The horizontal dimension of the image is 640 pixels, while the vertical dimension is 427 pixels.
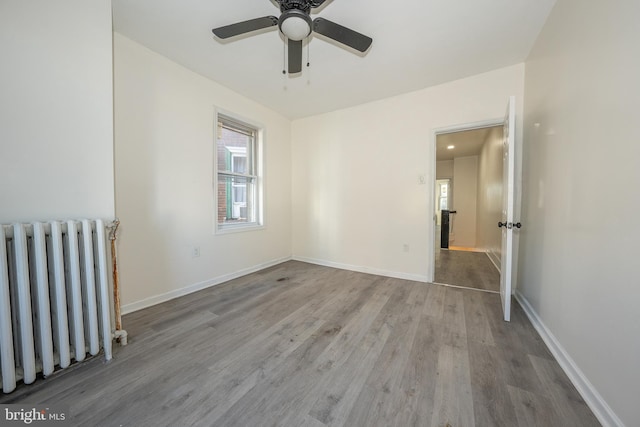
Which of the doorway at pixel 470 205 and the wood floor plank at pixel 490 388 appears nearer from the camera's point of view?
the wood floor plank at pixel 490 388

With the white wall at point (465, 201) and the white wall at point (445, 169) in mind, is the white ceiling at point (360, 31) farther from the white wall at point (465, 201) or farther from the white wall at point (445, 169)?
the white wall at point (445, 169)

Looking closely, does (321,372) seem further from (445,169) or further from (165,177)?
(445,169)

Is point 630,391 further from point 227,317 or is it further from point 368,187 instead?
point 368,187

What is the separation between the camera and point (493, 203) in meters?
4.37

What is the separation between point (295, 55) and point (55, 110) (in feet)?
5.46

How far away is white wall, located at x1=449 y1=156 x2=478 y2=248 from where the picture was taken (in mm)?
6500

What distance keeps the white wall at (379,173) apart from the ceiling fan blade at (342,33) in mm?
1728

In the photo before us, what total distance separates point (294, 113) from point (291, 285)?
2.85m

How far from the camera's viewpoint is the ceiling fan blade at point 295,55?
1.75 m

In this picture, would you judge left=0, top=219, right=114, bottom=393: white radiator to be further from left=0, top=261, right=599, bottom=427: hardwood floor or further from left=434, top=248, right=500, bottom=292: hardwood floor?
left=434, top=248, right=500, bottom=292: hardwood floor

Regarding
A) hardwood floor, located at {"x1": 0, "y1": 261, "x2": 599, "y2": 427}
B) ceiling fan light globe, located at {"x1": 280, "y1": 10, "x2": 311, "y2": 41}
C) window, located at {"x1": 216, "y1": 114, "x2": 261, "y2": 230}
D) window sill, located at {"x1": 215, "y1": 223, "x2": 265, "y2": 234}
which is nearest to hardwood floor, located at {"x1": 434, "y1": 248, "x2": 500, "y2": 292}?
hardwood floor, located at {"x1": 0, "y1": 261, "x2": 599, "y2": 427}

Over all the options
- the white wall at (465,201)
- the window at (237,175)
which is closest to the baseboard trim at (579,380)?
the window at (237,175)

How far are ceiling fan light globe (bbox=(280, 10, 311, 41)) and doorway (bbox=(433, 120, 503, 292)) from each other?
2240 millimetres

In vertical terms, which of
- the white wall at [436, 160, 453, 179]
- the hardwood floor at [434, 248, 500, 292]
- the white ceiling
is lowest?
the hardwood floor at [434, 248, 500, 292]
